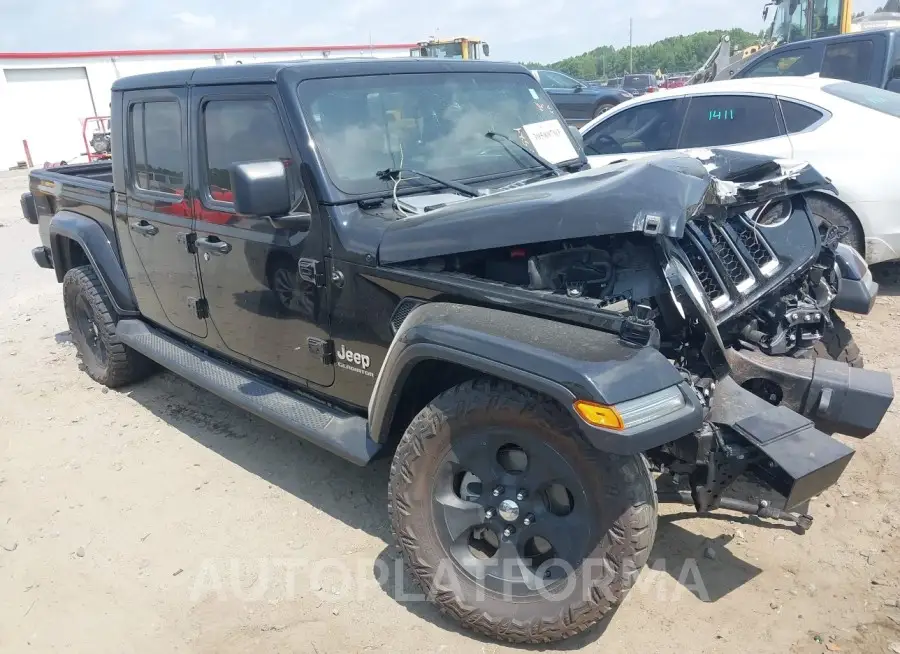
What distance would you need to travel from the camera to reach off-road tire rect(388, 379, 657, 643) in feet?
7.60

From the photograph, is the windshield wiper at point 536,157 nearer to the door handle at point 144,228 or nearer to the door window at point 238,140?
the door window at point 238,140

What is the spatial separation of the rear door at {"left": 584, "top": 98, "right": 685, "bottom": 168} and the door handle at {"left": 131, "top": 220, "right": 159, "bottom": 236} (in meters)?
3.57

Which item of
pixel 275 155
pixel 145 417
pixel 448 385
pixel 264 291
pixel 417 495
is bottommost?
pixel 145 417

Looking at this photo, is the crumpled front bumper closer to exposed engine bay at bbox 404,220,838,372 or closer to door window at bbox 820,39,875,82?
exposed engine bay at bbox 404,220,838,372

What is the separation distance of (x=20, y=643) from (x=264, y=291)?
1.73 meters

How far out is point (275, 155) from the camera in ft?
10.6

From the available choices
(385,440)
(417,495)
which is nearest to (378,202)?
(385,440)

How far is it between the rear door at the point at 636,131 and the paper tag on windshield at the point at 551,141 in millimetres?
2158

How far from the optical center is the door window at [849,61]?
7.92m

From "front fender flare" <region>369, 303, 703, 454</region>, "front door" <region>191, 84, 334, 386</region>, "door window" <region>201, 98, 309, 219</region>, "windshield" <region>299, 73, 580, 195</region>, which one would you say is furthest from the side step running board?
"windshield" <region>299, 73, 580, 195</region>

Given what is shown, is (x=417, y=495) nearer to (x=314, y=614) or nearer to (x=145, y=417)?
(x=314, y=614)

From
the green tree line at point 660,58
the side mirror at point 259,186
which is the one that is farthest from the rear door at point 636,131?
the green tree line at point 660,58

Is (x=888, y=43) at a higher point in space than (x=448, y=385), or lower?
higher

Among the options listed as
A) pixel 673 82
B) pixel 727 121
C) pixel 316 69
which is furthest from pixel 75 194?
pixel 673 82
